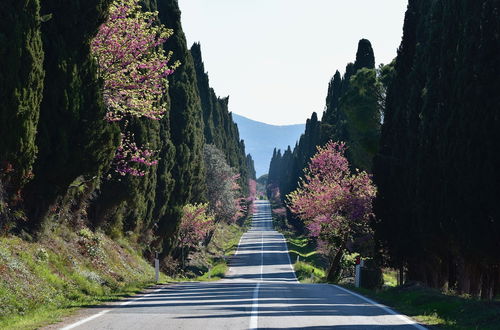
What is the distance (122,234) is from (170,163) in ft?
19.9

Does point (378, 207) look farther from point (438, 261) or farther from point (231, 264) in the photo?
point (231, 264)

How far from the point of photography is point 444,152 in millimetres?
18281

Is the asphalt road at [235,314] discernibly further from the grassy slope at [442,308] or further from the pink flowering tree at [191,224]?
the pink flowering tree at [191,224]

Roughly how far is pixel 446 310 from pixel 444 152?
5.54 m

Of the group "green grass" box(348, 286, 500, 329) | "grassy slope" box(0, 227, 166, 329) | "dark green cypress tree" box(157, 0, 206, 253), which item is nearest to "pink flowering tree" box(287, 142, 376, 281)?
"dark green cypress tree" box(157, 0, 206, 253)

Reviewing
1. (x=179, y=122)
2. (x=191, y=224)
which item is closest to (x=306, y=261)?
(x=191, y=224)

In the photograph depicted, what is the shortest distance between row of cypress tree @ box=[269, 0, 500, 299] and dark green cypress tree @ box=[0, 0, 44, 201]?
10336 mm

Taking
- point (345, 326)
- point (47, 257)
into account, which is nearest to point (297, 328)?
point (345, 326)

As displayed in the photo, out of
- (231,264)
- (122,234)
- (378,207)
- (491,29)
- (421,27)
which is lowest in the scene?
(231,264)

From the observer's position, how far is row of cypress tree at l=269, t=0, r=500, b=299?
16.4m

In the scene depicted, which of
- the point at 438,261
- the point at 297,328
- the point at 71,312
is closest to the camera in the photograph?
the point at 297,328

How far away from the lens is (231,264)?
61312 millimetres

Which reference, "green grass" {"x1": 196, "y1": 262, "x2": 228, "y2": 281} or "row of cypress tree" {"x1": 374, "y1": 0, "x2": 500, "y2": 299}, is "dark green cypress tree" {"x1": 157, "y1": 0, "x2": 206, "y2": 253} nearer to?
"green grass" {"x1": 196, "y1": 262, "x2": 228, "y2": 281}

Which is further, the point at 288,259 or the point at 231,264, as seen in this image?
the point at 288,259
